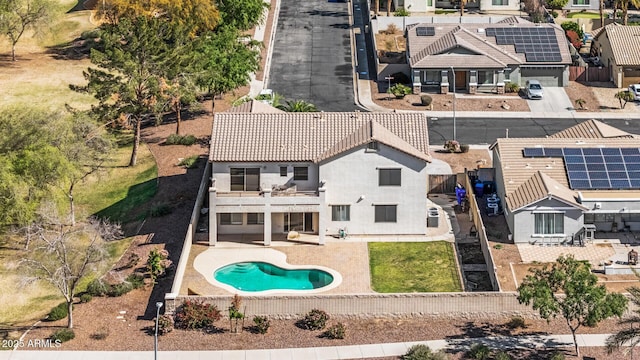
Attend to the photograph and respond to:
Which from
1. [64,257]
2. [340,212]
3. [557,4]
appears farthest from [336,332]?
[557,4]

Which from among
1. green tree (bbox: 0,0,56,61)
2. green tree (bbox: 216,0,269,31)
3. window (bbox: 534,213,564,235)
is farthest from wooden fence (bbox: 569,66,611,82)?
green tree (bbox: 0,0,56,61)

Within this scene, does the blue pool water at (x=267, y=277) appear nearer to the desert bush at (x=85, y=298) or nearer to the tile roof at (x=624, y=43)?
the desert bush at (x=85, y=298)

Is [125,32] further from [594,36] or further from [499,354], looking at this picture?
[594,36]

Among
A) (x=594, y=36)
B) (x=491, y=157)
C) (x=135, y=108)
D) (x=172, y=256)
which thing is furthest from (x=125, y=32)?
(x=594, y=36)

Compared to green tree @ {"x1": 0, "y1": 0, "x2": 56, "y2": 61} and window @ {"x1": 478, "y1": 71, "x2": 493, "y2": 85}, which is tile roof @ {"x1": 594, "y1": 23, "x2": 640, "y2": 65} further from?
green tree @ {"x1": 0, "y1": 0, "x2": 56, "y2": 61}

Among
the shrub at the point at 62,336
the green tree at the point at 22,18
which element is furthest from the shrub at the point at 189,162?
the green tree at the point at 22,18

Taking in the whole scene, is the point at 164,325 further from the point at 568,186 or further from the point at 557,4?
the point at 557,4
